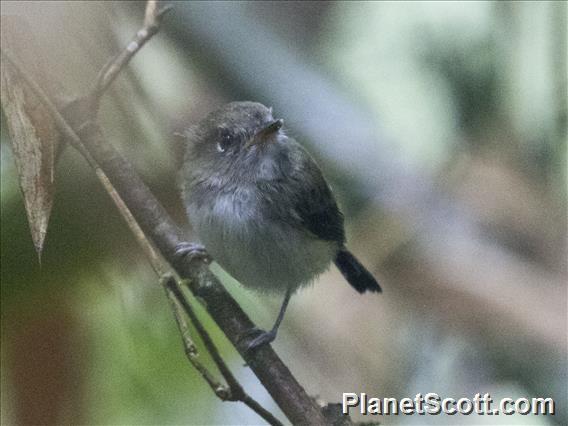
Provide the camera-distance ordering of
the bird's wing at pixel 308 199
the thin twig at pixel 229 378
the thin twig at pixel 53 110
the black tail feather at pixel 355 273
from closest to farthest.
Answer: the thin twig at pixel 229 378 → the thin twig at pixel 53 110 → the black tail feather at pixel 355 273 → the bird's wing at pixel 308 199

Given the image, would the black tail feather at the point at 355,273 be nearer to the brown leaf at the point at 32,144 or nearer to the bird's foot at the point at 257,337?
the bird's foot at the point at 257,337

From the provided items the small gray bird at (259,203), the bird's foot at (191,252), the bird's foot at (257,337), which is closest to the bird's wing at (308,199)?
the small gray bird at (259,203)

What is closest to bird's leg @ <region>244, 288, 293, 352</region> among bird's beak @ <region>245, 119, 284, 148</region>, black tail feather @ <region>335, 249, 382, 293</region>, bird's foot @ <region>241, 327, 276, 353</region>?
bird's foot @ <region>241, 327, 276, 353</region>

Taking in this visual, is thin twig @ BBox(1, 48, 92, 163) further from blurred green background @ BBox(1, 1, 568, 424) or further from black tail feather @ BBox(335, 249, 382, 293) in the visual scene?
black tail feather @ BBox(335, 249, 382, 293)

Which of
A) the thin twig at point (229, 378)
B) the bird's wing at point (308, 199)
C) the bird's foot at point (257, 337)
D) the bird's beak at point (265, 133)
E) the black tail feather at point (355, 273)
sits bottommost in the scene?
the thin twig at point (229, 378)

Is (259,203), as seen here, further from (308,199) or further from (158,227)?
(158,227)

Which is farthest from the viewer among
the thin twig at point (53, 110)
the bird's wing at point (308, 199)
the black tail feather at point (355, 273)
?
the bird's wing at point (308, 199)

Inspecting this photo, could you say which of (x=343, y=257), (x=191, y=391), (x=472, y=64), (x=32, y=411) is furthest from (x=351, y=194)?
(x=32, y=411)

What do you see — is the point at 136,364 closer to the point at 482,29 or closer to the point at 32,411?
the point at 32,411
